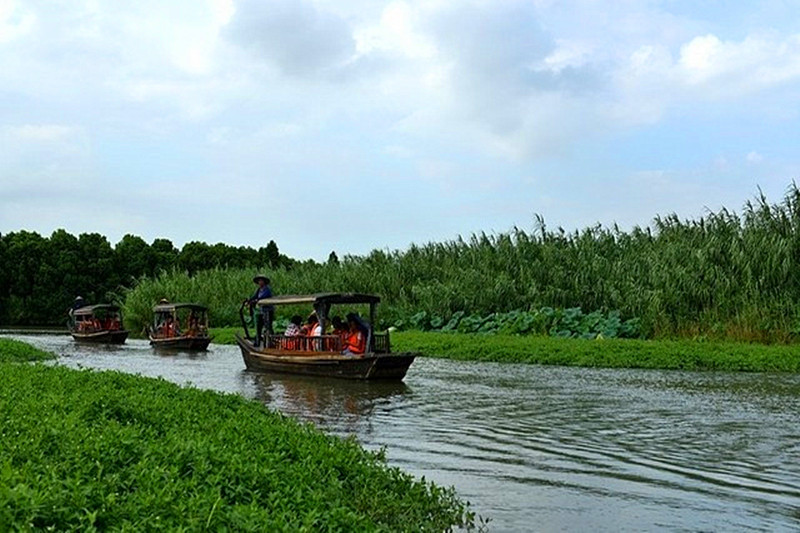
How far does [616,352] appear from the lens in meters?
21.4

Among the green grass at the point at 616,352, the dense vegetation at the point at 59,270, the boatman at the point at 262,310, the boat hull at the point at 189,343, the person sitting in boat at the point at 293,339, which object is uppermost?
the dense vegetation at the point at 59,270

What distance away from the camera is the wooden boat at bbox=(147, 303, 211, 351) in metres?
29.0

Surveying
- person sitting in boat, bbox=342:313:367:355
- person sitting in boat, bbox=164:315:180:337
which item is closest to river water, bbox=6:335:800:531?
person sitting in boat, bbox=342:313:367:355

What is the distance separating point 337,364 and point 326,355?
0.38 m

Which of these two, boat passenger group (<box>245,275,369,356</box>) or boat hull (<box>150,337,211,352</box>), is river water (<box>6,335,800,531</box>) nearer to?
boat passenger group (<box>245,275,369,356</box>)

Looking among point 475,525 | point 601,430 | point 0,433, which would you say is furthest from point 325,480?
point 601,430

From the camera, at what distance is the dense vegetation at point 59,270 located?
173ft

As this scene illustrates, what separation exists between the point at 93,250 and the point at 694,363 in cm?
4427

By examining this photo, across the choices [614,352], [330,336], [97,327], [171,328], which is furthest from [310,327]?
[97,327]

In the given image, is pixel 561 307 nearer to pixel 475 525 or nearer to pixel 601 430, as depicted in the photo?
pixel 601 430

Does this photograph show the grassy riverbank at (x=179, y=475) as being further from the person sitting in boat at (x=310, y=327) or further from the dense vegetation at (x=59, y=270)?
the dense vegetation at (x=59, y=270)

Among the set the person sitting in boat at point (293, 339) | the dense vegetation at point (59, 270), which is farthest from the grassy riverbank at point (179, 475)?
the dense vegetation at point (59, 270)

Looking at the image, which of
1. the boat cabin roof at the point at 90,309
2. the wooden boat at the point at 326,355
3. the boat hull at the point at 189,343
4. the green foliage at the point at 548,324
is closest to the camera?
the wooden boat at the point at 326,355

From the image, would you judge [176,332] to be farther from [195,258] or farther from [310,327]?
[195,258]
